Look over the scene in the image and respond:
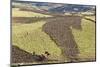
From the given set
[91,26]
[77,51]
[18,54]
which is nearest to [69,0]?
[91,26]

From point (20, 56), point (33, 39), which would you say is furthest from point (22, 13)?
point (20, 56)

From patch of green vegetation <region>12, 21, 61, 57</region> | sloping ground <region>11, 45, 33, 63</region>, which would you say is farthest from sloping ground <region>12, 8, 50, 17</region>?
sloping ground <region>11, 45, 33, 63</region>

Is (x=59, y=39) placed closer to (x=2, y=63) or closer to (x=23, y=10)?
(x=23, y=10)

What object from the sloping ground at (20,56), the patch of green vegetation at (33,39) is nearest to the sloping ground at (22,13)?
the patch of green vegetation at (33,39)

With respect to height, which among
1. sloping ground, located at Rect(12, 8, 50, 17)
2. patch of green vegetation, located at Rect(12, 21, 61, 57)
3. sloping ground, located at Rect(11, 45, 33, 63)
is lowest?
sloping ground, located at Rect(11, 45, 33, 63)

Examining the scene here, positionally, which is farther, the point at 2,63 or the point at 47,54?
the point at 47,54

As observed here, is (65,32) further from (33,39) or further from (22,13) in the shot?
(22,13)

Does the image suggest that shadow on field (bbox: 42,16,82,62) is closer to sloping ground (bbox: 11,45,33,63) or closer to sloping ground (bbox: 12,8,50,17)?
sloping ground (bbox: 12,8,50,17)

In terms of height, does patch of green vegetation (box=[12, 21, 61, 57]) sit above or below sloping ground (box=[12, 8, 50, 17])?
below
